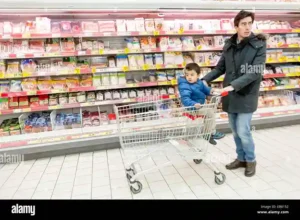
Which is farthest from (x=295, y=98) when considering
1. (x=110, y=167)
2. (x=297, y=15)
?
(x=110, y=167)

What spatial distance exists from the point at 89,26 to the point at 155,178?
230 cm

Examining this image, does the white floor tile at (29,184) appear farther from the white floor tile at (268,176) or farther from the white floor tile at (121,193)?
the white floor tile at (268,176)

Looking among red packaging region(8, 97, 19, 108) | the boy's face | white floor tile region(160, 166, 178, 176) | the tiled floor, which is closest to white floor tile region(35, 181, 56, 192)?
the tiled floor

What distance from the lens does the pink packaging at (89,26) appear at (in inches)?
136

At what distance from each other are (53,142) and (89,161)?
58 cm

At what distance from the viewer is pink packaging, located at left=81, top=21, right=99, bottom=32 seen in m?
3.47

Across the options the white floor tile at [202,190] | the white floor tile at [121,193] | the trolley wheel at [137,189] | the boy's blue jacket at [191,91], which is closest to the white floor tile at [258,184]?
the white floor tile at [202,190]

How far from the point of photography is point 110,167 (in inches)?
115

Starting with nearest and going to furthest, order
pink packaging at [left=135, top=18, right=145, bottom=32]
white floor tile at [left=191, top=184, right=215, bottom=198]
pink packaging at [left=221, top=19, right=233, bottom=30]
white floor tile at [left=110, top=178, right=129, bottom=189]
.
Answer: white floor tile at [left=191, top=184, right=215, bottom=198]
white floor tile at [left=110, top=178, right=129, bottom=189]
pink packaging at [left=135, top=18, right=145, bottom=32]
pink packaging at [left=221, top=19, right=233, bottom=30]

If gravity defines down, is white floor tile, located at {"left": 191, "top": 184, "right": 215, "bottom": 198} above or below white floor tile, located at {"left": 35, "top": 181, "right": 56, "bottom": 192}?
below

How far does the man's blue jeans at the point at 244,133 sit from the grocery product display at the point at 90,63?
142cm

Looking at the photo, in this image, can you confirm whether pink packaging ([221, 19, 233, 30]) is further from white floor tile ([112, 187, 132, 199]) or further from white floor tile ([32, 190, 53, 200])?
white floor tile ([32, 190, 53, 200])
